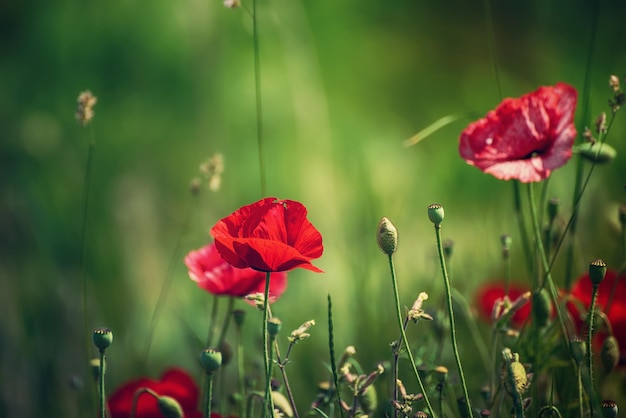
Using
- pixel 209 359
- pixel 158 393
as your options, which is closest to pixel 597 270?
pixel 209 359

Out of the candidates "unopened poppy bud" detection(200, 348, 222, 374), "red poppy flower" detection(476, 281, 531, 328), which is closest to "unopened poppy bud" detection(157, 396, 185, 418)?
"unopened poppy bud" detection(200, 348, 222, 374)

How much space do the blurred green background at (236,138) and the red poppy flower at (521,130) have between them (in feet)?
1.52

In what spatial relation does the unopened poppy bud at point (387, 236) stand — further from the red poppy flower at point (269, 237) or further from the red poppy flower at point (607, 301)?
the red poppy flower at point (607, 301)

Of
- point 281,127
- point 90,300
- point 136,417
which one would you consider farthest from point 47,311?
point 281,127

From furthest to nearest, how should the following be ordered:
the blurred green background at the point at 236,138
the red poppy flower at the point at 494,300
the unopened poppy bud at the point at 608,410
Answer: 1. the blurred green background at the point at 236,138
2. the red poppy flower at the point at 494,300
3. the unopened poppy bud at the point at 608,410

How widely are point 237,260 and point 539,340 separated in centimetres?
30

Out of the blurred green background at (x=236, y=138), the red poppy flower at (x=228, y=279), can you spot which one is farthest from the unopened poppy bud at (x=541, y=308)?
the blurred green background at (x=236, y=138)

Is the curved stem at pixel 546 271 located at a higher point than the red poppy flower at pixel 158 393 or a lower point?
higher

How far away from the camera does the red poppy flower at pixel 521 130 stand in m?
0.71

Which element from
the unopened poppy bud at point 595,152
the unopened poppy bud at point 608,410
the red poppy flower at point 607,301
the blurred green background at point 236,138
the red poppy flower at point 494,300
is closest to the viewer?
the unopened poppy bud at point 608,410

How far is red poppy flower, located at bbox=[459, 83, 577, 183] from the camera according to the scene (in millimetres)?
708

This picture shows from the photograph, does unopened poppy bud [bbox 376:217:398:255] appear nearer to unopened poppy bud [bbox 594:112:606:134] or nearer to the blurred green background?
unopened poppy bud [bbox 594:112:606:134]

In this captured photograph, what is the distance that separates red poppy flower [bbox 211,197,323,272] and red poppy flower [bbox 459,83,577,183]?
0.17m

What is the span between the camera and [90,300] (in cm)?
149
